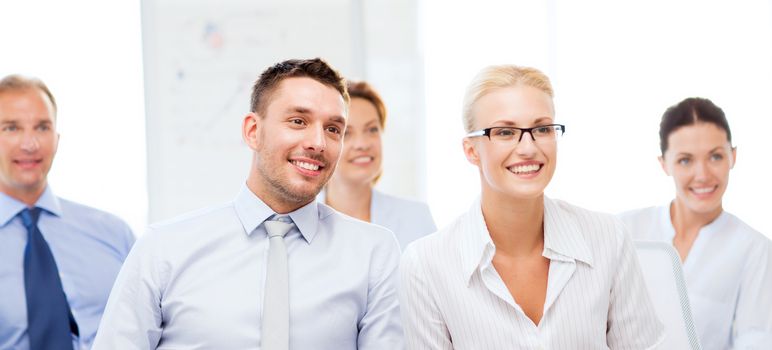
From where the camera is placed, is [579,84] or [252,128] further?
[579,84]

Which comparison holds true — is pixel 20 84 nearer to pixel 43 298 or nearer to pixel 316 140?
pixel 43 298

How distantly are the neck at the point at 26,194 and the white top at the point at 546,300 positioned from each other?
1366mm

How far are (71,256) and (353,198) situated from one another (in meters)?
1.07

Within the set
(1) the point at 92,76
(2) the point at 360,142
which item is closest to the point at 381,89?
(2) the point at 360,142

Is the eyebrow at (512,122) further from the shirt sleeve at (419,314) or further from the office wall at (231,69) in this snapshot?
the office wall at (231,69)

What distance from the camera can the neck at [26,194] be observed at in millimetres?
2578

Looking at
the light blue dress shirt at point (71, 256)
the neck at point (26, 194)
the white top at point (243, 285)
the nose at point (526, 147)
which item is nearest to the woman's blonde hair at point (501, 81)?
the nose at point (526, 147)

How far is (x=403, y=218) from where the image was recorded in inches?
121

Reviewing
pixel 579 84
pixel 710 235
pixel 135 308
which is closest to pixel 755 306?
pixel 710 235

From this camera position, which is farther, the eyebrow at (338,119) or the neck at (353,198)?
the neck at (353,198)

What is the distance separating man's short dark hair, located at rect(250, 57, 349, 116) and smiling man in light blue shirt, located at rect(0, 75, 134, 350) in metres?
0.99

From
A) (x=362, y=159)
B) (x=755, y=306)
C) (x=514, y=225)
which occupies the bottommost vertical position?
(x=755, y=306)

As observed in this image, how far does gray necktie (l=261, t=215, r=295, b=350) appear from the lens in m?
1.86

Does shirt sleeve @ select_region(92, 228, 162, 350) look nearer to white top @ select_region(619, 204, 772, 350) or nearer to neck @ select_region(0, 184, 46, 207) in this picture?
neck @ select_region(0, 184, 46, 207)
